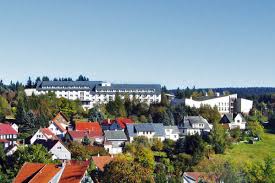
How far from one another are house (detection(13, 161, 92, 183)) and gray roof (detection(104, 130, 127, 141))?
27718 millimetres

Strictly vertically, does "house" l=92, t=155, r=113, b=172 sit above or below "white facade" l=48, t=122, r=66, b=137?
below

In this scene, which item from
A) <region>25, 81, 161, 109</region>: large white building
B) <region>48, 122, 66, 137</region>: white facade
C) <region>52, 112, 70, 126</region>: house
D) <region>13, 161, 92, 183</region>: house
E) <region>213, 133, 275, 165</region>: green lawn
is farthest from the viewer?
<region>25, 81, 161, 109</region>: large white building

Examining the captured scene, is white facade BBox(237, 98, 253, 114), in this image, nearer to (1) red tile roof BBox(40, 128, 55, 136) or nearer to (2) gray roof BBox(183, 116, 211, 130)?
(2) gray roof BBox(183, 116, 211, 130)

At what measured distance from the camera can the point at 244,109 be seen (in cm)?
11644

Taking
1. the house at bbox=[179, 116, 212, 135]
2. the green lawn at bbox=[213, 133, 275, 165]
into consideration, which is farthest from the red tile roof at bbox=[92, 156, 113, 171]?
the house at bbox=[179, 116, 212, 135]

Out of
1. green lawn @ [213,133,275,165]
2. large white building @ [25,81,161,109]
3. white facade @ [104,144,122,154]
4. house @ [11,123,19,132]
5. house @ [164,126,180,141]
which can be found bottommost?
green lawn @ [213,133,275,165]

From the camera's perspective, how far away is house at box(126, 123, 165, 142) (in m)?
73.0

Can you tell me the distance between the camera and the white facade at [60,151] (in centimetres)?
5433

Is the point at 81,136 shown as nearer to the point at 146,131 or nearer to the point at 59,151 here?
the point at 146,131

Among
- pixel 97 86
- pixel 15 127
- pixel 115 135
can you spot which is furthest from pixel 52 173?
pixel 97 86

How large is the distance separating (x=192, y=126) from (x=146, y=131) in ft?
31.9

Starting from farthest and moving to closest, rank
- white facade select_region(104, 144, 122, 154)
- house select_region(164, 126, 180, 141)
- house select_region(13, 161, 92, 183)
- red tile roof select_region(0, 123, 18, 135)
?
1. house select_region(164, 126, 180, 141)
2. red tile roof select_region(0, 123, 18, 135)
3. white facade select_region(104, 144, 122, 154)
4. house select_region(13, 161, 92, 183)

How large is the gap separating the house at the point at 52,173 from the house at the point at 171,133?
121 feet

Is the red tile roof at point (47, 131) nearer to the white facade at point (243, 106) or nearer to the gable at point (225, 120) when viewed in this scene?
the gable at point (225, 120)
